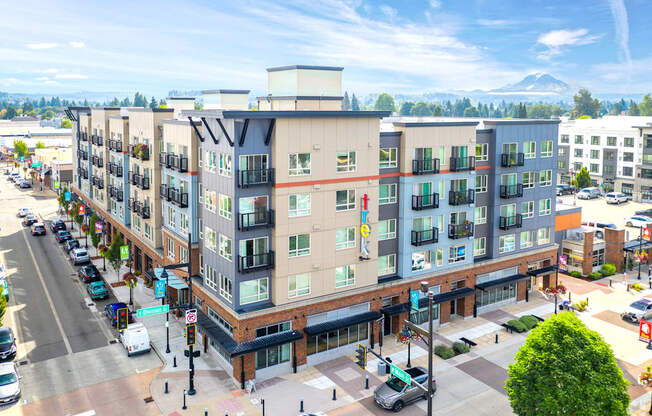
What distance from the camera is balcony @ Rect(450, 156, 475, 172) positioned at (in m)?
47.0

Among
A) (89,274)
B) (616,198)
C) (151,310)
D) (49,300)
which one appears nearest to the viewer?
(151,310)

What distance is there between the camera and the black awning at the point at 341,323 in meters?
39.8

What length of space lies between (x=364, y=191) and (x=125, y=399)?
22406 mm

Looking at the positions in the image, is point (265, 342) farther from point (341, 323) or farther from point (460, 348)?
point (460, 348)

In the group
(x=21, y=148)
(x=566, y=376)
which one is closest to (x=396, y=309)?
(x=566, y=376)

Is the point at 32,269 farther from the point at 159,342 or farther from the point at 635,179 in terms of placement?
the point at 635,179

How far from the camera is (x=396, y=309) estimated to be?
44.6 m

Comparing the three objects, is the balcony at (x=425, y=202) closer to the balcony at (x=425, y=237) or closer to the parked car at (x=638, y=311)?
the balcony at (x=425, y=237)

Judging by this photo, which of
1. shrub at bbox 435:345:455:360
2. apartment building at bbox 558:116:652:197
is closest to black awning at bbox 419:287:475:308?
shrub at bbox 435:345:455:360

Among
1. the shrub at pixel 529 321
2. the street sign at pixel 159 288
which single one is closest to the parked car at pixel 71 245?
the street sign at pixel 159 288

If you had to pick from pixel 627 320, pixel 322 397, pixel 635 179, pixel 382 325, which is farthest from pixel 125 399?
pixel 635 179

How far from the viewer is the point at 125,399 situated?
35500mm

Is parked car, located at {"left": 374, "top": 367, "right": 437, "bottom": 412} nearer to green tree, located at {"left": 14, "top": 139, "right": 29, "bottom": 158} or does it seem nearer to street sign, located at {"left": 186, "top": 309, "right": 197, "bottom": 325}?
street sign, located at {"left": 186, "top": 309, "right": 197, "bottom": 325}

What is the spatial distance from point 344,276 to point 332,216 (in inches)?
200
